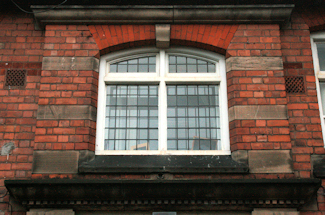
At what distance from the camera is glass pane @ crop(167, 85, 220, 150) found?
20.0 feet

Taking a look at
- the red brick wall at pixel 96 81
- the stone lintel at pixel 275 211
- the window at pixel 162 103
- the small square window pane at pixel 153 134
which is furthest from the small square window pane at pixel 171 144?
the stone lintel at pixel 275 211

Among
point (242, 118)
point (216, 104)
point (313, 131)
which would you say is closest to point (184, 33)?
point (216, 104)

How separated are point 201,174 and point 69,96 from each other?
2492 millimetres

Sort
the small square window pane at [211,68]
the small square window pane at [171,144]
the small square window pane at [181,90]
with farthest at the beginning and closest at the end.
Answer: the small square window pane at [211,68]
the small square window pane at [181,90]
the small square window pane at [171,144]

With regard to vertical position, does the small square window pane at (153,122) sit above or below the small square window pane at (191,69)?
below

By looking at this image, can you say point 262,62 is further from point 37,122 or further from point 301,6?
point 37,122

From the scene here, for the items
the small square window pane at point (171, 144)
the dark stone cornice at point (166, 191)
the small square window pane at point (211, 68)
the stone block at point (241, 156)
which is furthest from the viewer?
the small square window pane at point (211, 68)

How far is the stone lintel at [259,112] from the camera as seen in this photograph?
589cm

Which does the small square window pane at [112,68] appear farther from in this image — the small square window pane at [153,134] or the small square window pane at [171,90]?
the small square window pane at [153,134]

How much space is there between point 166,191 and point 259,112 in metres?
1.99

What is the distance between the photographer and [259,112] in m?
5.92

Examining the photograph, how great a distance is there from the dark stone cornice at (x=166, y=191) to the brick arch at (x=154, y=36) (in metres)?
2.38

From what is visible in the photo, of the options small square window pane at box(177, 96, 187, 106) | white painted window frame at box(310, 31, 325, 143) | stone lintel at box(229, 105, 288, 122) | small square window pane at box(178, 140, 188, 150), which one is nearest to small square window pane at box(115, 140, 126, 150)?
small square window pane at box(178, 140, 188, 150)

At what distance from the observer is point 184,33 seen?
6465mm
